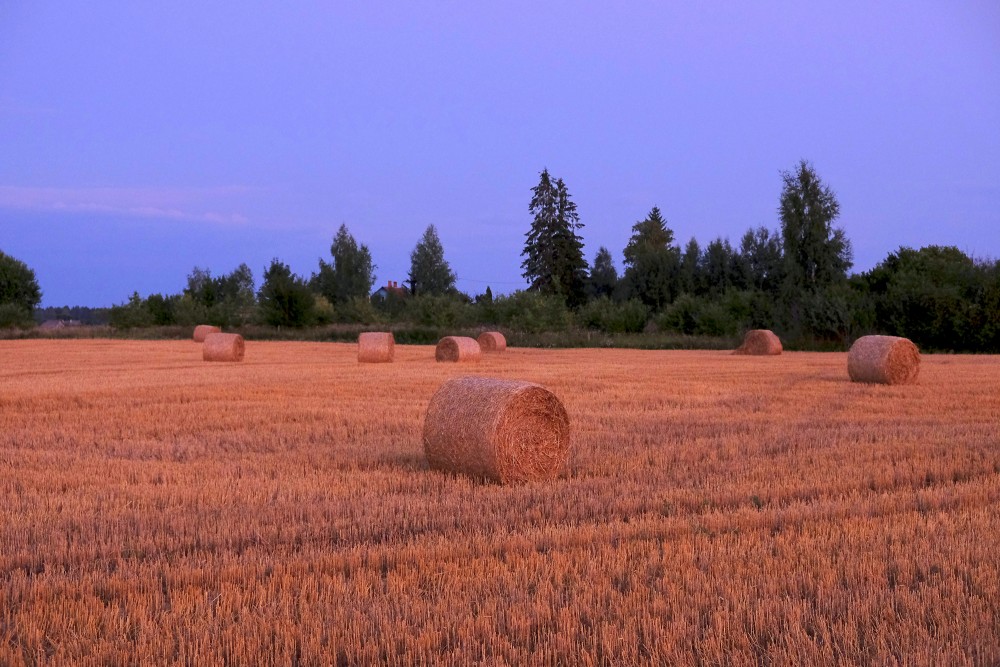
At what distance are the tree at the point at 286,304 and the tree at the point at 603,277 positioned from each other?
2417 centimetres

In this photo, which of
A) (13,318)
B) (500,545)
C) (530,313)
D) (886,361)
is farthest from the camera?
(13,318)

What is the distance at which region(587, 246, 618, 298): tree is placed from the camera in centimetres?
7106

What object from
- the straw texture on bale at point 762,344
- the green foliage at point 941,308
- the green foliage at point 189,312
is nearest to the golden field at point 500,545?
the straw texture on bale at point 762,344

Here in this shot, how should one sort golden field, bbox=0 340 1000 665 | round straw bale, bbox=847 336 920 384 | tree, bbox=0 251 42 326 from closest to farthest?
1. golden field, bbox=0 340 1000 665
2. round straw bale, bbox=847 336 920 384
3. tree, bbox=0 251 42 326

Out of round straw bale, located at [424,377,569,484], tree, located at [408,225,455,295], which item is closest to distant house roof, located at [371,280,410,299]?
tree, located at [408,225,455,295]

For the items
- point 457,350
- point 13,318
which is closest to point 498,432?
point 457,350

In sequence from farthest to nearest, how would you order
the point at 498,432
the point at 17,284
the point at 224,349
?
the point at 17,284, the point at 224,349, the point at 498,432

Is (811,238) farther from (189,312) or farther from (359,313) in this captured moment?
(189,312)

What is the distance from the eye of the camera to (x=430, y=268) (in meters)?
87.3

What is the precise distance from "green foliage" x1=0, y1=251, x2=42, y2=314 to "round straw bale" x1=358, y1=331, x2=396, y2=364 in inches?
2023

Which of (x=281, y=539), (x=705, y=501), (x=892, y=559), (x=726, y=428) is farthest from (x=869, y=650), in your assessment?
(x=726, y=428)

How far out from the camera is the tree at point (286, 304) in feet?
164

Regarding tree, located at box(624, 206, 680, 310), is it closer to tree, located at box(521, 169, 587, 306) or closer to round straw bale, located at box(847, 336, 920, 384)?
tree, located at box(521, 169, 587, 306)

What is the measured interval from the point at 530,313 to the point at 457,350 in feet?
82.2
